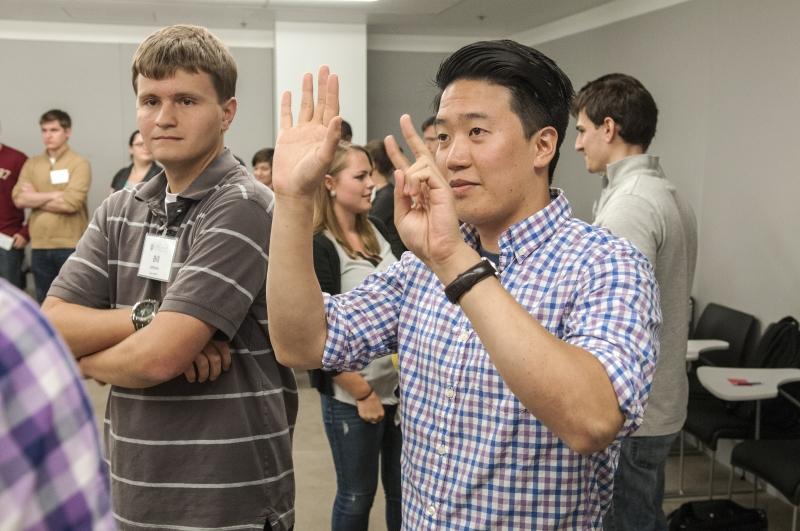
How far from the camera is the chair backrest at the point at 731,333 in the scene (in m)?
4.35

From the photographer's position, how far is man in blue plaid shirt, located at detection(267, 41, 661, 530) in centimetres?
108

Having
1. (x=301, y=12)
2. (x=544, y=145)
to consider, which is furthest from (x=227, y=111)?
(x=301, y=12)

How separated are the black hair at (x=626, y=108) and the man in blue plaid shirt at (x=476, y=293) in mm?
1422

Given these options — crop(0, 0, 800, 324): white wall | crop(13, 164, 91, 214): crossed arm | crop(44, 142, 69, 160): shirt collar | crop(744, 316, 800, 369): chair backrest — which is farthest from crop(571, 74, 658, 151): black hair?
crop(44, 142, 69, 160): shirt collar

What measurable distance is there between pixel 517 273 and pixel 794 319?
333 centimetres

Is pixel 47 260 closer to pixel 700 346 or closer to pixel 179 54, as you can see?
pixel 700 346

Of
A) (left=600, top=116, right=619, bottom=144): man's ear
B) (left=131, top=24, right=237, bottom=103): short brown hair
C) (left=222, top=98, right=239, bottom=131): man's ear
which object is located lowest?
(left=222, top=98, right=239, bottom=131): man's ear

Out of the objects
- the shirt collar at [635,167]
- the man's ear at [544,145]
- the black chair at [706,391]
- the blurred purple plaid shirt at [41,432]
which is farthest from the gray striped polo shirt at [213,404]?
the black chair at [706,391]

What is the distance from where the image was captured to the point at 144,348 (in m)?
1.48

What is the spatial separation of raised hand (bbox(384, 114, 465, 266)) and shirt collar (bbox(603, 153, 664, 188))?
5.36ft

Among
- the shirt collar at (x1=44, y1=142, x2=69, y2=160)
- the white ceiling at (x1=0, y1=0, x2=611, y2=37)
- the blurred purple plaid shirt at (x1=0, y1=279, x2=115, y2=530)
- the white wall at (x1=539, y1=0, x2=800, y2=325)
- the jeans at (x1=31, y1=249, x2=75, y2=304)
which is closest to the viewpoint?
the blurred purple plaid shirt at (x1=0, y1=279, x2=115, y2=530)

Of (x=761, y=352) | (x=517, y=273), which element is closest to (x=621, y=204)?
(x=517, y=273)

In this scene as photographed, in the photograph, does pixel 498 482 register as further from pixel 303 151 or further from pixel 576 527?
pixel 303 151

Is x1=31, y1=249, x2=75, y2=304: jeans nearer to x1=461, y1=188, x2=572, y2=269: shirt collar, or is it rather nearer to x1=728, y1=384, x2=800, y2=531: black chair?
x1=728, y1=384, x2=800, y2=531: black chair
